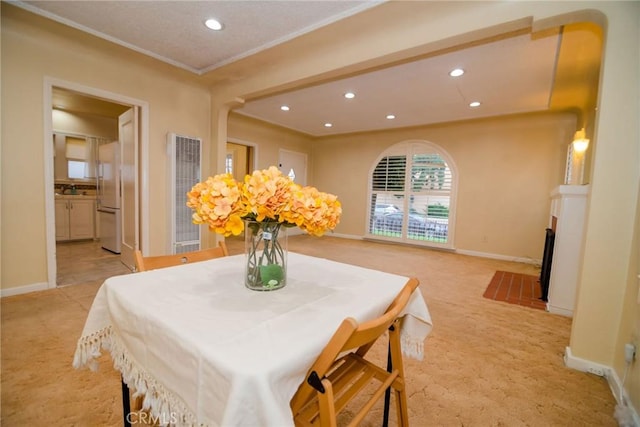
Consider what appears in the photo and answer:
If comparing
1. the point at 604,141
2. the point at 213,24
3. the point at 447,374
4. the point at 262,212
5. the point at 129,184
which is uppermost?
the point at 213,24

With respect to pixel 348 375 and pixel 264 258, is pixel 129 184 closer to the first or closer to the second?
pixel 264 258

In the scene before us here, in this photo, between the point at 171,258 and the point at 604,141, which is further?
the point at 604,141

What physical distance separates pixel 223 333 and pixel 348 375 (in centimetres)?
58

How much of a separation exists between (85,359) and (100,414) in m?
0.49

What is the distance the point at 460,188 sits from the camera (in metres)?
5.20

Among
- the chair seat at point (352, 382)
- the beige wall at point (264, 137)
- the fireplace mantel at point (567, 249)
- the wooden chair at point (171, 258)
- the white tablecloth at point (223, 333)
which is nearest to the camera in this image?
the white tablecloth at point (223, 333)

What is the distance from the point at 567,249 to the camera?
2.56 metres

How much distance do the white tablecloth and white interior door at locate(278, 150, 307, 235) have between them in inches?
203

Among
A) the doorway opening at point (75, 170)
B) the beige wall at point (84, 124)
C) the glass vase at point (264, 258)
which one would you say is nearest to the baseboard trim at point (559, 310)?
the glass vase at point (264, 258)

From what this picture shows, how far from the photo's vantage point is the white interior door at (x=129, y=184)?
3.39m

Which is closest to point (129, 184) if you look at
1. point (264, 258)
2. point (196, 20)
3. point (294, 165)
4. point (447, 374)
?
point (196, 20)

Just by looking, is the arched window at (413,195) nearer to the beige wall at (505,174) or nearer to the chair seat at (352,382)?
the beige wall at (505,174)

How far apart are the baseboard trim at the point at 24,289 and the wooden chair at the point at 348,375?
3209mm

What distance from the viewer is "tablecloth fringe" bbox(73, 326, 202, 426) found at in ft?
2.31
